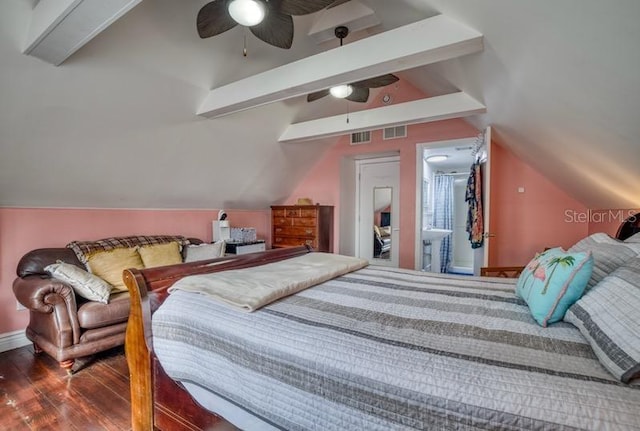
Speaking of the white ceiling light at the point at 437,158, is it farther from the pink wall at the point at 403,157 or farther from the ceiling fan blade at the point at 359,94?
the ceiling fan blade at the point at 359,94

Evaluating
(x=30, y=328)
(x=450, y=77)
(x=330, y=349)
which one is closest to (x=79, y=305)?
(x=30, y=328)

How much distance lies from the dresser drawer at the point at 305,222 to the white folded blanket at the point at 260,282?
8.43ft

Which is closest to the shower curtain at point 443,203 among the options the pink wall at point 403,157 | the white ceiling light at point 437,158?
the white ceiling light at point 437,158

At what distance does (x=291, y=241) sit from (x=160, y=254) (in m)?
2.15

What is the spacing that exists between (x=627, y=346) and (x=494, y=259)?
3.52 metres

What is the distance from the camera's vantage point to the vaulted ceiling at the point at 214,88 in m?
1.60

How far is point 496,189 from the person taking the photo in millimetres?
4098

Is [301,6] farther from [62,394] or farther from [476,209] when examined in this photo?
[62,394]

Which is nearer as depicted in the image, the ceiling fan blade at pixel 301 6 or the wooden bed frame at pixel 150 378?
the wooden bed frame at pixel 150 378

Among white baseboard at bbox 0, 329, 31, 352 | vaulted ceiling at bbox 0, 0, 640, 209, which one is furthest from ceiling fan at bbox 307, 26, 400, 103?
white baseboard at bbox 0, 329, 31, 352

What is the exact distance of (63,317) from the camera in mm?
2305

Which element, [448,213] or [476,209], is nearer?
[476,209]

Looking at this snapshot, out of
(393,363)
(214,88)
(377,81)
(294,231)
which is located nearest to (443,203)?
(294,231)

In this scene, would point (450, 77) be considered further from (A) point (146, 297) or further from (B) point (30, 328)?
(B) point (30, 328)
